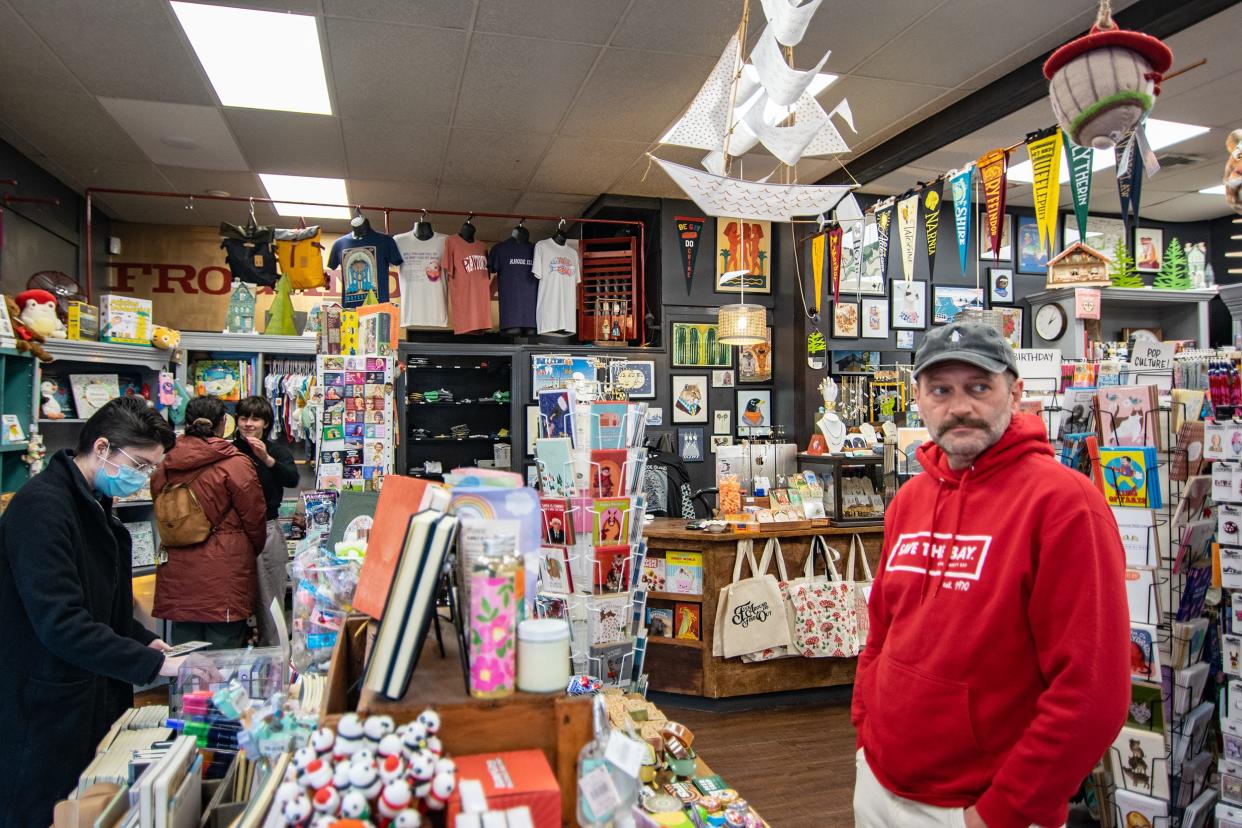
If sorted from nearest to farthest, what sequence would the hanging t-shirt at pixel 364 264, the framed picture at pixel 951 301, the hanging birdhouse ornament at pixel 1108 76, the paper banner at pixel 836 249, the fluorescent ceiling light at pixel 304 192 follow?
the hanging birdhouse ornament at pixel 1108 76
the paper banner at pixel 836 249
the fluorescent ceiling light at pixel 304 192
the hanging t-shirt at pixel 364 264
the framed picture at pixel 951 301

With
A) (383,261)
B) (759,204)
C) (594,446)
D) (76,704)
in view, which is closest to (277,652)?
(76,704)

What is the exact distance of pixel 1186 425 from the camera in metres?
3.03

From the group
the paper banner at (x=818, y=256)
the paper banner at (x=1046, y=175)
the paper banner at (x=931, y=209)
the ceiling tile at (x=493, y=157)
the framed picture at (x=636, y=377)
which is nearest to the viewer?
the paper banner at (x=1046, y=175)

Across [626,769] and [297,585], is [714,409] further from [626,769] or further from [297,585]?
[626,769]

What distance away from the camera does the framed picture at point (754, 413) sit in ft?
23.3

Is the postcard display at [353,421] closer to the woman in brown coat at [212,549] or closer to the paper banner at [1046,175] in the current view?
the woman in brown coat at [212,549]

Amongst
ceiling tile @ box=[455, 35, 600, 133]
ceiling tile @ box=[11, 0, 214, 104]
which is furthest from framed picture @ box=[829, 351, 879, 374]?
ceiling tile @ box=[11, 0, 214, 104]

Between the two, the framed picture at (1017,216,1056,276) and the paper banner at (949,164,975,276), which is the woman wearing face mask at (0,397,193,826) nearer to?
the paper banner at (949,164,975,276)

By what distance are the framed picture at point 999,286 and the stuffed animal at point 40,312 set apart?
747 centimetres

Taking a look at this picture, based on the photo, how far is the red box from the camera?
100 centimetres

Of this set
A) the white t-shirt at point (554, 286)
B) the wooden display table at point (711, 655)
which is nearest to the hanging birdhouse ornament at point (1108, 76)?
the wooden display table at point (711, 655)

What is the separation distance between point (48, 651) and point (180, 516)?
1.69m

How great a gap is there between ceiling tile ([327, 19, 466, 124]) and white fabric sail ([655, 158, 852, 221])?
176 centimetres

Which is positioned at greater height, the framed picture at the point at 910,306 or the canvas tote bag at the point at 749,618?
the framed picture at the point at 910,306
